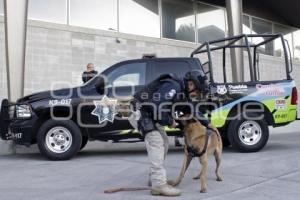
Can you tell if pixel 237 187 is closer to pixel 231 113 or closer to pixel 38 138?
pixel 231 113

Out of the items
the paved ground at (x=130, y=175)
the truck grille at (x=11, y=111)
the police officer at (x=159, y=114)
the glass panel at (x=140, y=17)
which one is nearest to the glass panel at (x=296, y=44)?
the glass panel at (x=140, y=17)

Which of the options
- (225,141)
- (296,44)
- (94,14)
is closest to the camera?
(225,141)

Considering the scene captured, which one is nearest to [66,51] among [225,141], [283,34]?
[225,141]

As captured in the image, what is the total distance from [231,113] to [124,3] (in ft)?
24.6

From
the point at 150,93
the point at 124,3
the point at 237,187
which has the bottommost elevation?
→ the point at 237,187

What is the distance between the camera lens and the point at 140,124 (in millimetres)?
5789

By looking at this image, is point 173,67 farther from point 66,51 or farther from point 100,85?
point 66,51

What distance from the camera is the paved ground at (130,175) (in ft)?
19.0

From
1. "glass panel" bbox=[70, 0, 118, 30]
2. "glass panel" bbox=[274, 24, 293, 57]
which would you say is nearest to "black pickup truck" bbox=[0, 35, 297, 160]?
"glass panel" bbox=[70, 0, 118, 30]

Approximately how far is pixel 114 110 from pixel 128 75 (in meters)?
0.75

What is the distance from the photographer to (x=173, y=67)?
31.1ft

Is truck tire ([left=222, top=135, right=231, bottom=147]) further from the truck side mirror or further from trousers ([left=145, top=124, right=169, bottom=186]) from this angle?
trousers ([left=145, top=124, right=169, bottom=186])

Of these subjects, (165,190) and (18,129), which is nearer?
(165,190)

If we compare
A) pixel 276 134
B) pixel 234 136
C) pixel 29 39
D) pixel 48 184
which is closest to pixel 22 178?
pixel 48 184
